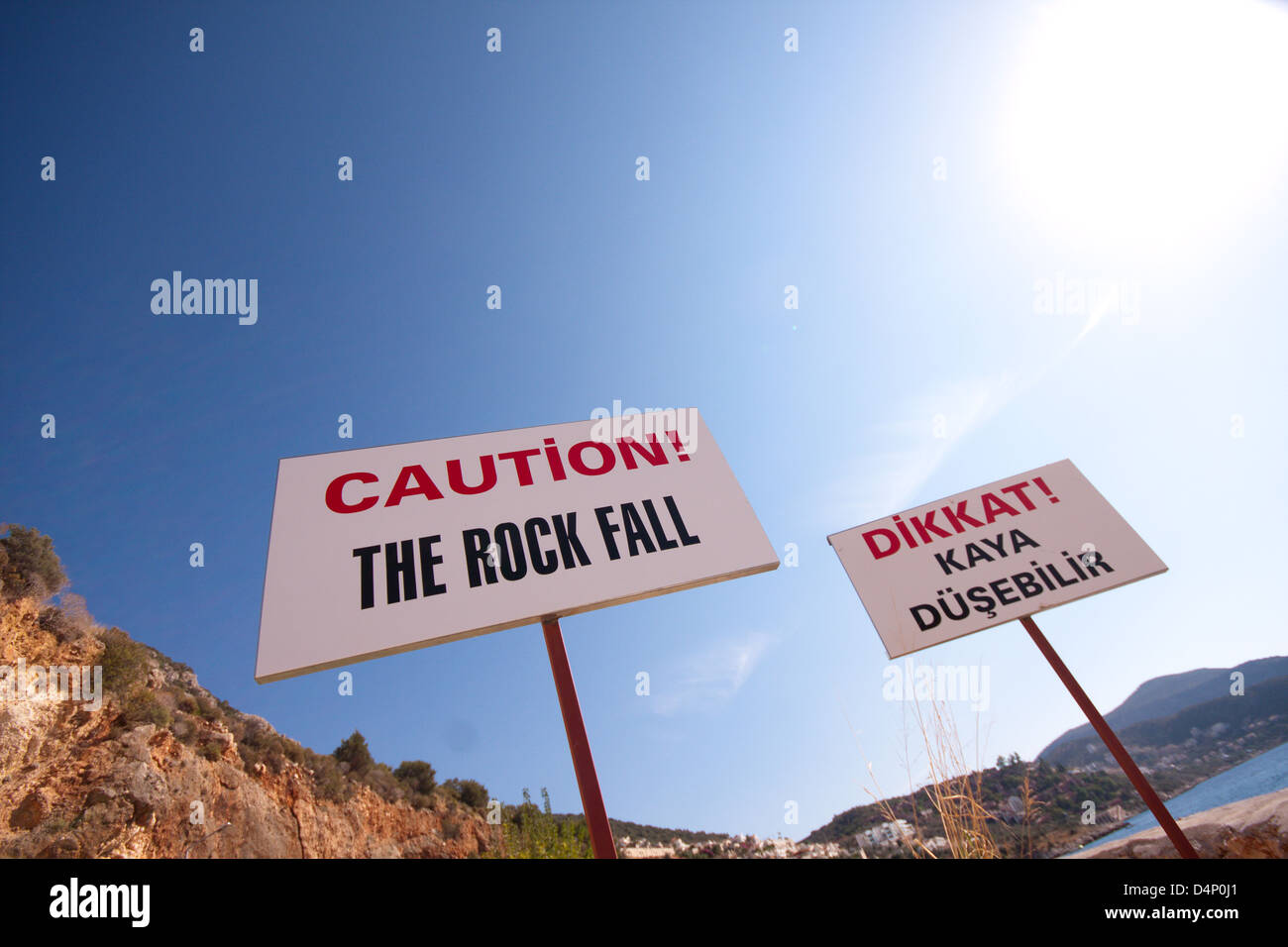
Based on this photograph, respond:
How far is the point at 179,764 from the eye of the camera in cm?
1070

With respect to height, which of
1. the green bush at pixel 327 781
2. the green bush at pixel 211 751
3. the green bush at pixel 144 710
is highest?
the green bush at pixel 144 710

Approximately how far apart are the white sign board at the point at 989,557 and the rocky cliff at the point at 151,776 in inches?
216

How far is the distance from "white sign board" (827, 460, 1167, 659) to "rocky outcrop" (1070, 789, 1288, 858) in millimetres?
1885

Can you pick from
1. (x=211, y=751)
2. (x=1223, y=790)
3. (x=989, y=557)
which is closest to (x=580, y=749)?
(x=989, y=557)

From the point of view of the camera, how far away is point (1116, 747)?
372cm

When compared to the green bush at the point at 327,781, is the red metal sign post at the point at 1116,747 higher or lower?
lower

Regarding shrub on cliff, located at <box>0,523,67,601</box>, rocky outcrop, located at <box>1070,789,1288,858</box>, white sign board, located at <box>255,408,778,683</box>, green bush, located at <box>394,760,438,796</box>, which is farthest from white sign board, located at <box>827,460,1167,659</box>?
green bush, located at <box>394,760,438,796</box>

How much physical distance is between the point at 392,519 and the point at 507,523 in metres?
0.53

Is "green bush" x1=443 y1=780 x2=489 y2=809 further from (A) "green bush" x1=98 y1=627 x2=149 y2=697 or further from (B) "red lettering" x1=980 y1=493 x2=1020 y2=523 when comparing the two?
(B) "red lettering" x1=980 y1=493 x2=1020 y2=523

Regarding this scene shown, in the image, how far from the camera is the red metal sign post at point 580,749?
204 cm

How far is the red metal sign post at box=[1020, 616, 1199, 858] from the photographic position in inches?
134

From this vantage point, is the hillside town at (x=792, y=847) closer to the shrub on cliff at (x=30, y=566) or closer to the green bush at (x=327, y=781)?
the green bush at (x=327, y=781)

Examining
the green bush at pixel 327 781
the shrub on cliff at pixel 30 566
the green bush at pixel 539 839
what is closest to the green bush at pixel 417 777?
the green bush at pixel 327 781
